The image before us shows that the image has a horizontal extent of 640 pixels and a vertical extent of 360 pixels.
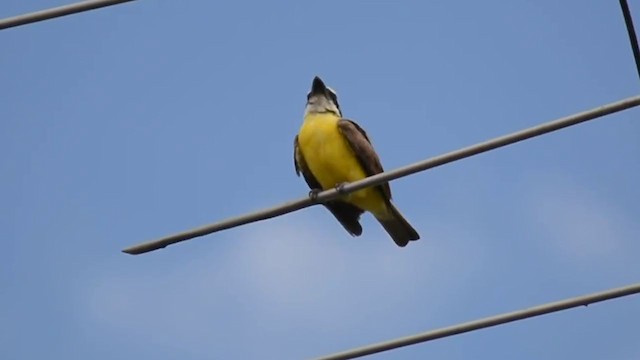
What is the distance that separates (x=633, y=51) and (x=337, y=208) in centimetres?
376

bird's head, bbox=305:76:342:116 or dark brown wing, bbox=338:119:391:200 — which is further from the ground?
bird's head, bbox=305:76:342:116

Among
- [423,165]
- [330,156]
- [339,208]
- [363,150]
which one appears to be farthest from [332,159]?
[423,165]

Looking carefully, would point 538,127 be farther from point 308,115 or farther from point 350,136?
point 308,115

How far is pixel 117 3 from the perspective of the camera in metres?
5.05

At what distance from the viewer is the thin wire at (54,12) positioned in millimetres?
4996

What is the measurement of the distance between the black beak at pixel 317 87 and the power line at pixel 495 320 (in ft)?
14.9

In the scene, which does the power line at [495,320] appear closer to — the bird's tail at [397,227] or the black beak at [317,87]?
the bird's tail at [397,227]

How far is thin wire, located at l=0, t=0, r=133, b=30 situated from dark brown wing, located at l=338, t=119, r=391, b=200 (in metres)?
3.77

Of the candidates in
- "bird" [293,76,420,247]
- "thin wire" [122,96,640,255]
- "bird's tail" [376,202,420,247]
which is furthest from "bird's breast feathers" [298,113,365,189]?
"thin wire" [122,96,640,255]

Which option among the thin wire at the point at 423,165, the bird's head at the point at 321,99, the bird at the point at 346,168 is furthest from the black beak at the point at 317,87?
the thin wire at the point at 423,165

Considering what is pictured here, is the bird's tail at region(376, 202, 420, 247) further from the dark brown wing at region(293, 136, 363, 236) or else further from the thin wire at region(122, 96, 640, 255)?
the thin wire at region(122, 96, 640, 255)

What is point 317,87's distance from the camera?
971 cm

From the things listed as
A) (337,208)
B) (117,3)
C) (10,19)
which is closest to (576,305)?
(117,3)

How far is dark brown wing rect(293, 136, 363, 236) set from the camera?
28.5 ft
